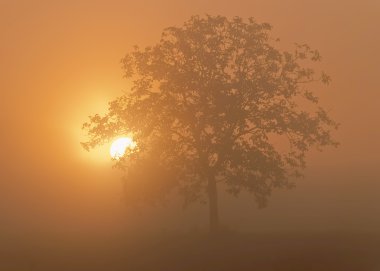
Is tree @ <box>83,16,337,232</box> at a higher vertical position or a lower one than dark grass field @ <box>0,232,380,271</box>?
higher

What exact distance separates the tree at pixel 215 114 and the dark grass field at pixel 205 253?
137 inches

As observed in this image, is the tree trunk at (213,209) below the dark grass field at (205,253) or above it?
above

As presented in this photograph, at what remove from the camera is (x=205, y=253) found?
40312mm

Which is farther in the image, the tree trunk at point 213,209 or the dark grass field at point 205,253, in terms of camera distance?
the tree trunk at point 213,209

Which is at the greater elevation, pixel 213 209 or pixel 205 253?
pixel 213 209

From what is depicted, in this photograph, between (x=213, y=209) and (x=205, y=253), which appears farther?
(x=213, y=209)

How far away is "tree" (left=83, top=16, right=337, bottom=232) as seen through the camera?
4550 centimetres

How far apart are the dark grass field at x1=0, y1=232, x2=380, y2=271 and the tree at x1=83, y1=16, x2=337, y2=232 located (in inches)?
137

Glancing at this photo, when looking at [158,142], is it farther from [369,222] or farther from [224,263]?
[369,222]

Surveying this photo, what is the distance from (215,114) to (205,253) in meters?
10.2

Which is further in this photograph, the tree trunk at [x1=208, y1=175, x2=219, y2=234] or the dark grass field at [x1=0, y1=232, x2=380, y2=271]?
the tree trunk at [x1=208, y1=175, x2=219, y2=234]

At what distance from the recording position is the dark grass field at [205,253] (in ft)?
119

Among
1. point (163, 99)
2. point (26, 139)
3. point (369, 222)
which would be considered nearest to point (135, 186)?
point (163, 99)

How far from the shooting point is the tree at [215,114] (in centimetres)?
4550
